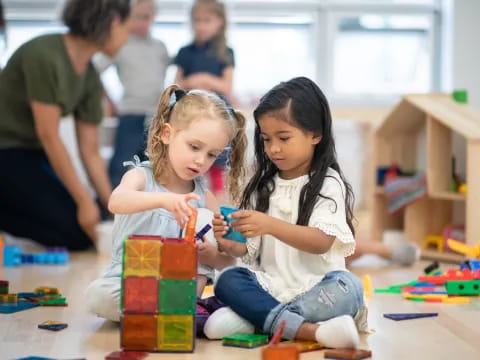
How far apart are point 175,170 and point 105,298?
0.31 meters

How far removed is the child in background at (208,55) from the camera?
12.9 ft

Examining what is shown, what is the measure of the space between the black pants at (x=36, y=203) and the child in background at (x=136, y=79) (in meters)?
0.98

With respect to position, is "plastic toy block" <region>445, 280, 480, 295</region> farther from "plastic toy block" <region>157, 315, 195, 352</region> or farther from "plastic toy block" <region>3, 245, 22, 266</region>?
"plastic toy block" <region>3, 245, 22, 266</region>

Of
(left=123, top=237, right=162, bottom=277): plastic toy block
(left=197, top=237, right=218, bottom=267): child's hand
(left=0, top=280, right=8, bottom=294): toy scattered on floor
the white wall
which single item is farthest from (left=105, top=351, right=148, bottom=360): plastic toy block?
the white wall

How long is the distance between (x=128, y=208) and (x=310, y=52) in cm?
344

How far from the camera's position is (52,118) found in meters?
2.97

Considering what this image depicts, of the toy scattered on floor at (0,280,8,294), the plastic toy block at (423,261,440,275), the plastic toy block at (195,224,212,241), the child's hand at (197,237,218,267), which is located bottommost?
the toy scattered on floor at (0,280,8,294)

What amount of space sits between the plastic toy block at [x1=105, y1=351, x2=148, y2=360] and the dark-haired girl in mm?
1637

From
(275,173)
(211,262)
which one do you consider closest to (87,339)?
(211,262)

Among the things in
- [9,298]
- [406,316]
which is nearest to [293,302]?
[406,316]

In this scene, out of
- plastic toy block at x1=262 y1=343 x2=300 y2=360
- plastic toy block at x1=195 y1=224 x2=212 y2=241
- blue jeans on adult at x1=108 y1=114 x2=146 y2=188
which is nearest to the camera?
plastic toy block at x1=262 y1=343 x2=300 y2=360

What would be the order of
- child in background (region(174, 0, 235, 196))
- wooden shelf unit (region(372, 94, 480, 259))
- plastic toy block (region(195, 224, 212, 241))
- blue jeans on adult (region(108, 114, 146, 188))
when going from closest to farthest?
plastic toy block (region(195, 224, 212, 241)) → wooden shelf unit (region(372, 94, 480, 259)) → child in background (region(174, 0, 235, 196)) → blue jeans on adult (region(108, 114, 146, 188))

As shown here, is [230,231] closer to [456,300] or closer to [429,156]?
[456,300]

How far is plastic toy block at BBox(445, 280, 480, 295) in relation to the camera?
2.14 m
